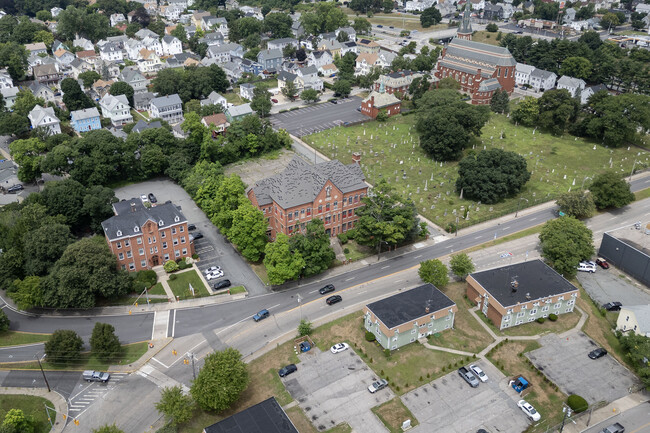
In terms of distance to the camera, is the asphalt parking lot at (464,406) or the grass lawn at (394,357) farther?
the grass lawn at (394,357)

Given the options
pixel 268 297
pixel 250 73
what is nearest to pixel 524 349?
pixel 268 297

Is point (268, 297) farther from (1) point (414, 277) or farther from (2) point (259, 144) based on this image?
(2) point (259, 144)

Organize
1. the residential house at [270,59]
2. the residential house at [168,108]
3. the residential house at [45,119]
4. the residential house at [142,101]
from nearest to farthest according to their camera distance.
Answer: the residential house at [45,119]
the residential house at [168,108]
the residential house at [142,101]
the residential house at [270,59]

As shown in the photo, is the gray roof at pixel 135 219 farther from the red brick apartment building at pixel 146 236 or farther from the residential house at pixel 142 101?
the residential house at pixel 142 101

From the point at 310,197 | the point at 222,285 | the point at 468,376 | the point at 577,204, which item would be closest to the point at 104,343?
the point at 222,285

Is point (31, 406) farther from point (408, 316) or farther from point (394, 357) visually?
point (408, 316)

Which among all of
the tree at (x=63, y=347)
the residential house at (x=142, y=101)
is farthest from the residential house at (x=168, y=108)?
the tree at (x=63, y=347)

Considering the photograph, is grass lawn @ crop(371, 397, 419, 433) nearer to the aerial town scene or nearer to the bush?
the aerial town scene

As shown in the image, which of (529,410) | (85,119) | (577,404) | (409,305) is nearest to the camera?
(529,410)
